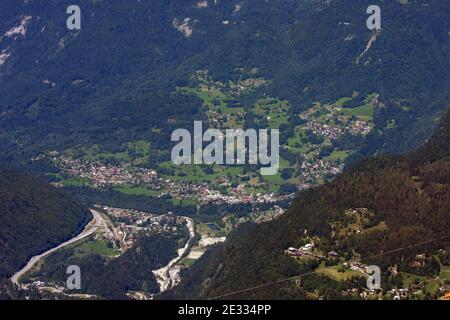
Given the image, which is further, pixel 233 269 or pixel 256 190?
pixel 256 190

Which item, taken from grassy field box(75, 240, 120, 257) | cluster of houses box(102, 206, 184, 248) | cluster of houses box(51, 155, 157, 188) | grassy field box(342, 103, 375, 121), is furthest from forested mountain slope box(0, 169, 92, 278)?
grassy field box(342, 103, 375, 121)

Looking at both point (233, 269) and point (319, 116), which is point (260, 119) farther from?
point (233, 269)

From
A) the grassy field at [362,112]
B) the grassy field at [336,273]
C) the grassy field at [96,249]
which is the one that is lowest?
the grassy field at [96,249]

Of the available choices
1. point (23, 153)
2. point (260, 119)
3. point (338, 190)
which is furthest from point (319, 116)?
point (338, 190)

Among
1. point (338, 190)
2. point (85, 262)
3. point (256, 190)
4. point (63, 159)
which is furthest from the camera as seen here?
point (63, 159)

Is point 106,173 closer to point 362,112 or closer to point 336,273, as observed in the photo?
point 362,112

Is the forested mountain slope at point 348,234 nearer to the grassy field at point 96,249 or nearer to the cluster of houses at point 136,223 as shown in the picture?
the grassy field at point 96,249

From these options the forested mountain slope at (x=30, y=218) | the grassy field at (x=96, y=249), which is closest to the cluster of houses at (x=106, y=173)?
the forested mountain slope at (x=30, y=218)

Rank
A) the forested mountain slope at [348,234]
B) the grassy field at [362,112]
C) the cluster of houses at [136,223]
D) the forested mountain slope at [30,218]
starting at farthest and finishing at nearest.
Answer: the grassy field at [362,112] < the cluster of houses at [136,223] < the forested mountain slope at [30,218] < the forested mountain slope at [348,234]
